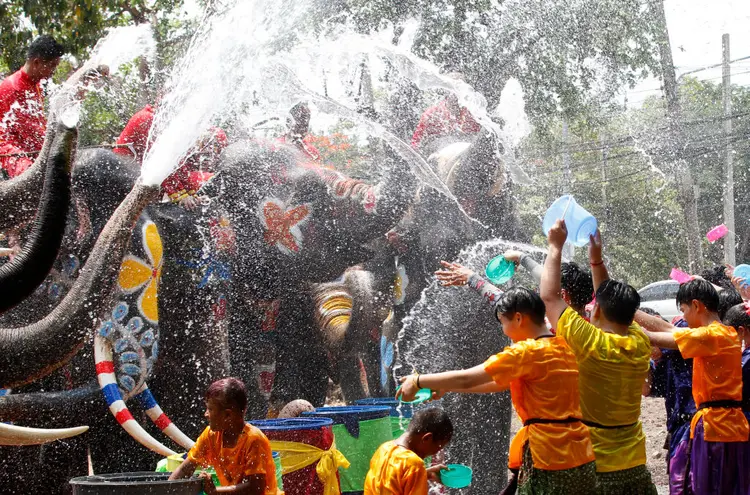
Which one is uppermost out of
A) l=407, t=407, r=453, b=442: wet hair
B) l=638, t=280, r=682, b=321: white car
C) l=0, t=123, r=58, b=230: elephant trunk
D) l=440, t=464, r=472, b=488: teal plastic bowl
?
l=0, t=123, r=58, b=230: elephant trunk

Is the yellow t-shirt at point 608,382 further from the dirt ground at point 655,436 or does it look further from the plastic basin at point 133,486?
the dirt ground at point 655,436

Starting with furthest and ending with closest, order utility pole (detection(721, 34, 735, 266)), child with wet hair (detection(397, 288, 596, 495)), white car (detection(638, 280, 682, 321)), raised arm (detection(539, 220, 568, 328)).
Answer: utility pole (detection(721, 34, 735, 266)), white car (detection(638, 280, 682, 321)), raised arm (detection(539, 220, 568, 328)), child with wet hair (detection(397, 288, 596, 495))

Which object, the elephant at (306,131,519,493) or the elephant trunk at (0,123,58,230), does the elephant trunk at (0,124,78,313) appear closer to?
the elephant trunk at (0,123,58,230)

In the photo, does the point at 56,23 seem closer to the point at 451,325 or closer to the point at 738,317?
the point at 451,325

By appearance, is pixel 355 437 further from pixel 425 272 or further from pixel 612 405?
pixel 425 272

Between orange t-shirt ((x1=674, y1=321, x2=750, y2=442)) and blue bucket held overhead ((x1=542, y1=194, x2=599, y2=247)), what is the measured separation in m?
0.73

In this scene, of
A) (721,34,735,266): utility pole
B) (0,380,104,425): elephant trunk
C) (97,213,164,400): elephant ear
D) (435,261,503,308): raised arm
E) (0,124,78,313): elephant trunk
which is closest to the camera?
(0,124,78,313): elephant trunk

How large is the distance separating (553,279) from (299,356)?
14.5 ft

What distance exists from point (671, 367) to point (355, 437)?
1.61m

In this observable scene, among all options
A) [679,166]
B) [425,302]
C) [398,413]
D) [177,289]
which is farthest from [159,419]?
[679,166]

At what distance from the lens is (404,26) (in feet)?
41.8

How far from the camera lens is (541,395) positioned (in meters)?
3.76

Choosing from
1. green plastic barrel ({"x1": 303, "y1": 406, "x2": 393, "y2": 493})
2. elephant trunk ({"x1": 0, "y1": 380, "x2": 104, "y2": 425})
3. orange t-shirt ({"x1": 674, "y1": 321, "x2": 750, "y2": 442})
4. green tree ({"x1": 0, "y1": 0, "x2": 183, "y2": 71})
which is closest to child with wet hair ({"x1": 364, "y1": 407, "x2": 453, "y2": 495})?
orange t-shirt ({"x1": 674, "y1": 321, "x2": 750, "y2": 442})

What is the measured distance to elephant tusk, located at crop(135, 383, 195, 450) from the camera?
623cm
